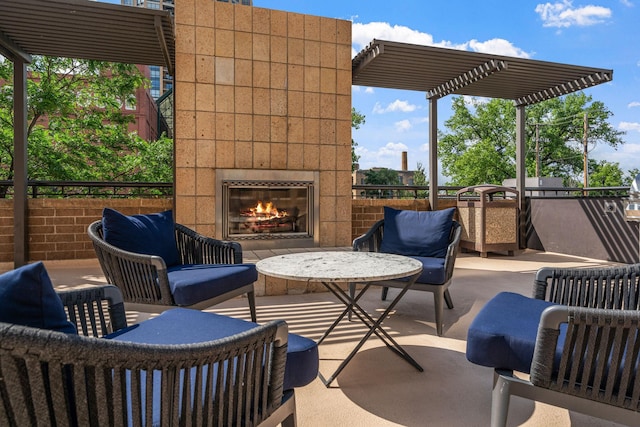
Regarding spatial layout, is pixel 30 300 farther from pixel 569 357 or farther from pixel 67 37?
pixel 67 37

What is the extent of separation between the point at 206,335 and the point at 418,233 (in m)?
2.04

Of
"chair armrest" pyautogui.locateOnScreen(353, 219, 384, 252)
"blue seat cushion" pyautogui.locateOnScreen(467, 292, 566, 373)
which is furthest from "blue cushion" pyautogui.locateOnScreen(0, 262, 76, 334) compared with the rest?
"chair armrest" pyautogui.locateOnScreen(353, 219, 384, 252)

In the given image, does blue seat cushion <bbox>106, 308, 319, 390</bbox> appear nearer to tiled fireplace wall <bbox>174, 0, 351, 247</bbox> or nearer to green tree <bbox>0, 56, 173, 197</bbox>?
tiled fireplace wall <bbox>174, 0, 351, 247</bbox>

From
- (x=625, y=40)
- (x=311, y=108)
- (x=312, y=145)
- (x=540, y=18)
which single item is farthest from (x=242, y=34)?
(x=625, y=40)

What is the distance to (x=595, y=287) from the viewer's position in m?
1.69

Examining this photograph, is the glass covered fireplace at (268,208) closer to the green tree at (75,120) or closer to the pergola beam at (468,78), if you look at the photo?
the pergola beam at (468,78)

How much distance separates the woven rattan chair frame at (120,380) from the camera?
2.02 ft

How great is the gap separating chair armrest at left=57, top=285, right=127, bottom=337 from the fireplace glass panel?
2.85m

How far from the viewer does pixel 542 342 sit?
116 cm

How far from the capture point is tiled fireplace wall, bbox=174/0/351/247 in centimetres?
409

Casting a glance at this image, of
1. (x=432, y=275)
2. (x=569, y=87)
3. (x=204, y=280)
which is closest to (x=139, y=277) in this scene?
(x=204, y=280)

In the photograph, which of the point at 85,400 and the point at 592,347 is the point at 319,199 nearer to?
the point at 592,347

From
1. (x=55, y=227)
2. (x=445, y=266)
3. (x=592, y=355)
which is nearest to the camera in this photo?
(x=592, y=355)

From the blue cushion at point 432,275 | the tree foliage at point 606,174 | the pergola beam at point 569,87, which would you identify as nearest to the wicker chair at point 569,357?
the blue cushion at point 432,275
